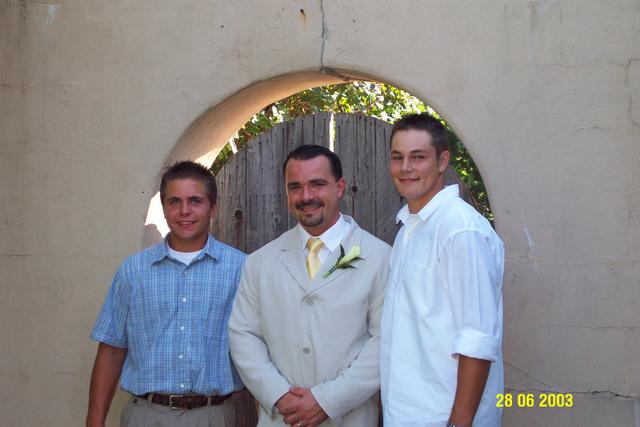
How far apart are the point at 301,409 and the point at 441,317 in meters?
0.70

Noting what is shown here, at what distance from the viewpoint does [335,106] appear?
24.2 ft

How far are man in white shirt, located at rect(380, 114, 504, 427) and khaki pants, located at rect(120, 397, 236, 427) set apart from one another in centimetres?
83

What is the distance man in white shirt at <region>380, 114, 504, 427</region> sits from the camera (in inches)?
96.4

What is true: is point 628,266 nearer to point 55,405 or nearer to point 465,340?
point 465,340

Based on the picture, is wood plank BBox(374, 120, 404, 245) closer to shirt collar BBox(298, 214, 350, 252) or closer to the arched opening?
the arched opening

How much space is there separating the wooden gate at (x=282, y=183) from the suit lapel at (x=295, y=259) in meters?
0.68

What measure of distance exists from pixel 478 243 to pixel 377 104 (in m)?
5.20

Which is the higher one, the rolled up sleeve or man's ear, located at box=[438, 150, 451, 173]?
man's ear, located at box=[438, 150, 451, 173]

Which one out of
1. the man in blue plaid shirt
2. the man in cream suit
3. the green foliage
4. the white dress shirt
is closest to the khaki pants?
the man in blue plaid shirt

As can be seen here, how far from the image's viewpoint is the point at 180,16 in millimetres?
3814

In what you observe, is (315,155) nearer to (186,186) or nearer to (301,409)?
(186,186)

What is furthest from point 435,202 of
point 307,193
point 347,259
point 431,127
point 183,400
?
point 183,400

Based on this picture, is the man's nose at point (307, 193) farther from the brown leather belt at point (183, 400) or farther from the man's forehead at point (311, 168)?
the brown leather belt at point (183, 400)
